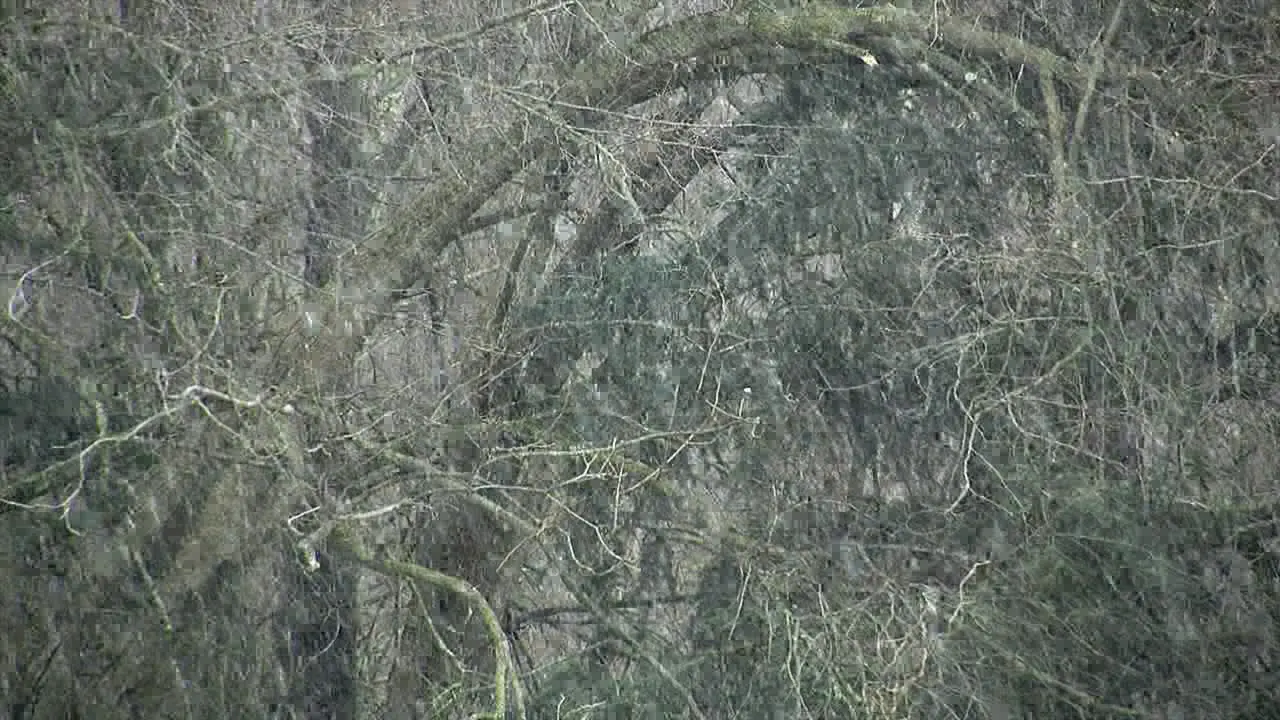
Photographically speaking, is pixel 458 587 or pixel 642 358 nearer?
pixel 458 587

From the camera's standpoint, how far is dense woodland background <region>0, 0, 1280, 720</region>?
5414 millimetres

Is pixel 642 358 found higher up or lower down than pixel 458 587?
higher up

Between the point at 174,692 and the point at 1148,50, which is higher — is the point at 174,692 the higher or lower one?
the lower one

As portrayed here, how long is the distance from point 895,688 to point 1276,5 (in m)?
2.71

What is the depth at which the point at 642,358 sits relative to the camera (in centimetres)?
597

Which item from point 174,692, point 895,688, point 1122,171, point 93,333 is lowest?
point 895,688

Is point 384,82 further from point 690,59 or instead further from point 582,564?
point 582,564

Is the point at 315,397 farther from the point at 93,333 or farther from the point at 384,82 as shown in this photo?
the point at 384,82

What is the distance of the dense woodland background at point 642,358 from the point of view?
17.8 ft

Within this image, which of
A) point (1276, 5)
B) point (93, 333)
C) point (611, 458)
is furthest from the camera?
point (1276, 5)

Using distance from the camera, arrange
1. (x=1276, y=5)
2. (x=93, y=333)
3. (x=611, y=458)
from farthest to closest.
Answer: (x=1276, y=5) → (x=611, y=458) → (x=93, y=333)

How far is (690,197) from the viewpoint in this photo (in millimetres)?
6027

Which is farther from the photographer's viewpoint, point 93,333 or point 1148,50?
point 1148,50

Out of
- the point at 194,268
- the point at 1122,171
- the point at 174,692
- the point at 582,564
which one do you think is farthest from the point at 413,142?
the point at 1122,171
